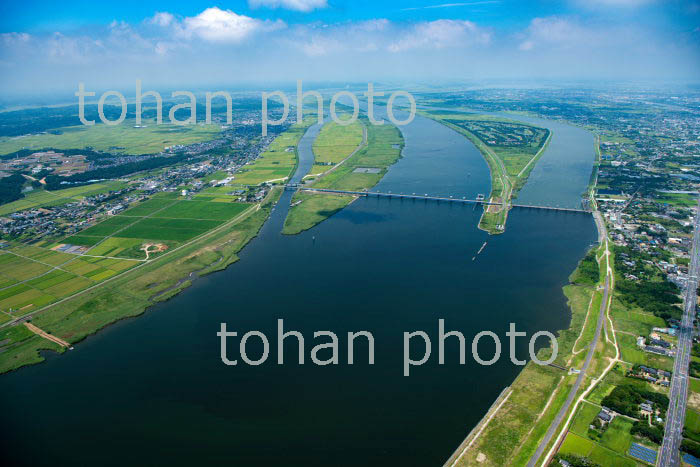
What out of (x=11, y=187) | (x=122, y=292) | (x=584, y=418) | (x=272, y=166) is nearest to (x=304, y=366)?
(x=584, y=418)

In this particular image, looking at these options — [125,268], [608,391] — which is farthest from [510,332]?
[125,268]

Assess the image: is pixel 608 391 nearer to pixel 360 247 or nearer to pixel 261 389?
pixel 261 389

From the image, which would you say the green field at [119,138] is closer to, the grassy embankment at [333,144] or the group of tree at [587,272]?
the grassy embankment at [333,144]

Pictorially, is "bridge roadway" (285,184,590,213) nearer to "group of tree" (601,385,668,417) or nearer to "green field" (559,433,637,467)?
"group of tree" (601,385,668,417)

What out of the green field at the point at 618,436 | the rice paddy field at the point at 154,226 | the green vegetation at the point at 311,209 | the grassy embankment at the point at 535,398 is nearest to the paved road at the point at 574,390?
the grassy embankment at the point at 535,398

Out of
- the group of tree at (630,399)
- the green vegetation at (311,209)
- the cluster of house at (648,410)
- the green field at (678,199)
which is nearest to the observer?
the cluster of house at (648,410)

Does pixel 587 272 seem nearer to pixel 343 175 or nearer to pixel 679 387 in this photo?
pixel 679 387
